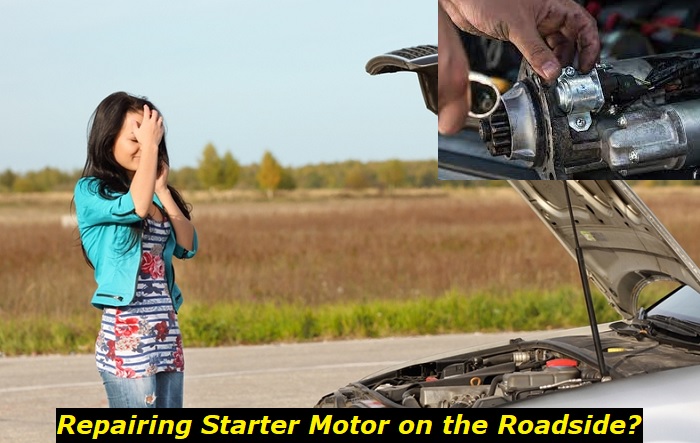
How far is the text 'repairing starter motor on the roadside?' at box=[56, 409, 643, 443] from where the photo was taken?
11.7 ft

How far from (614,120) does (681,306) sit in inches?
44.2

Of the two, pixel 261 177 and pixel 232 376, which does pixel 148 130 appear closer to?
pixel 232 376

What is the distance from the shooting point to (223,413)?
4211 mm

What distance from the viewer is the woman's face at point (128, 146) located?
4.45 metres

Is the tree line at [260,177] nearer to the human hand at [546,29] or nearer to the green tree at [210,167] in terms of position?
the green tree at [210,167]

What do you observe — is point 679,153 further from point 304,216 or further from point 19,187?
point 19,187

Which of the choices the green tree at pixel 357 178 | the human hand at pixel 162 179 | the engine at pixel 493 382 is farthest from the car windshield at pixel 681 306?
the green tree at pixel 357 178

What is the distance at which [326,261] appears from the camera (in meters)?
21.7

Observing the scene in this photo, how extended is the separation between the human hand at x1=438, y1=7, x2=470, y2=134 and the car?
0.42 meters

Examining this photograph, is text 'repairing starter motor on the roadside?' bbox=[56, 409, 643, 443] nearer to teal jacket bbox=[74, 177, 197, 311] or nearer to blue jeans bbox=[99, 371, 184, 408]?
blue jeans bbox=[99, 371, 184, 408]

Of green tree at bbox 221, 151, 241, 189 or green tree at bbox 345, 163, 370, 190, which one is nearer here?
green tree at bbox 345, 163, 370, 190

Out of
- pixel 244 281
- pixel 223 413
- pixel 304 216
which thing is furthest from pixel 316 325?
pixel 304 216

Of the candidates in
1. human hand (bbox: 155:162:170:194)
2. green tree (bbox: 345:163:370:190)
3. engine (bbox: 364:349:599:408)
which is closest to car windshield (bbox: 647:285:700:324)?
engine (bbox: 364:349:599:408)

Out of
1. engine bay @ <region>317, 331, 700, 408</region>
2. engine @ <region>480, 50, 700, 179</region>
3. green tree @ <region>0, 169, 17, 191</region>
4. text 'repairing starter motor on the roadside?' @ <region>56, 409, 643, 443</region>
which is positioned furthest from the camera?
green tree @ <region>0, 169, 17, 191</region>
